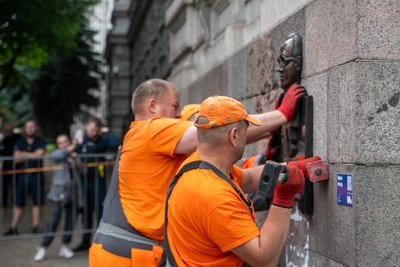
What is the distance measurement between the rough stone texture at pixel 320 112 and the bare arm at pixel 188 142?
0.77 meters

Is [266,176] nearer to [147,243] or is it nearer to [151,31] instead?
[147,243]

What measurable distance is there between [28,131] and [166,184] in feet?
20.0

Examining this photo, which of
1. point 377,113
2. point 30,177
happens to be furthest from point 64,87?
point 377,113

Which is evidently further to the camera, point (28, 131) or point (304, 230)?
point (28, 131)

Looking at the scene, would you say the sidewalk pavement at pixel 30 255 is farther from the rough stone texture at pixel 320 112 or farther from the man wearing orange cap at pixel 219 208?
the man wearing orange cap at pixel 219 208

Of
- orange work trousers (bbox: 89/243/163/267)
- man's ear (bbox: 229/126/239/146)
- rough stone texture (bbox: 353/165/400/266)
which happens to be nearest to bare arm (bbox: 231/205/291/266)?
man's ear (bbox: 229/126/239/146)

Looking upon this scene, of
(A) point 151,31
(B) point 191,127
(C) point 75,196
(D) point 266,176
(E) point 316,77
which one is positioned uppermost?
(A) point 151,31

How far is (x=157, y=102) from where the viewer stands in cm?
348

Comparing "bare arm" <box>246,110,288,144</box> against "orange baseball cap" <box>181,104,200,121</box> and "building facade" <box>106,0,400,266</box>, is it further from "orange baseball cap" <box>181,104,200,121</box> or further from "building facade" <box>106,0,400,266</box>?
"orange baseball cap" <box>181,104,200,121</box>

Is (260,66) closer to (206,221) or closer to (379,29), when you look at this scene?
(379,29)

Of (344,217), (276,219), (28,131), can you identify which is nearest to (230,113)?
(276,219)

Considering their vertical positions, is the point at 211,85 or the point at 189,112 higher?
the point at 211,85

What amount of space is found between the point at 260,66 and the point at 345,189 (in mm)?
1797

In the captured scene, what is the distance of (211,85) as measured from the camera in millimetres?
6324
